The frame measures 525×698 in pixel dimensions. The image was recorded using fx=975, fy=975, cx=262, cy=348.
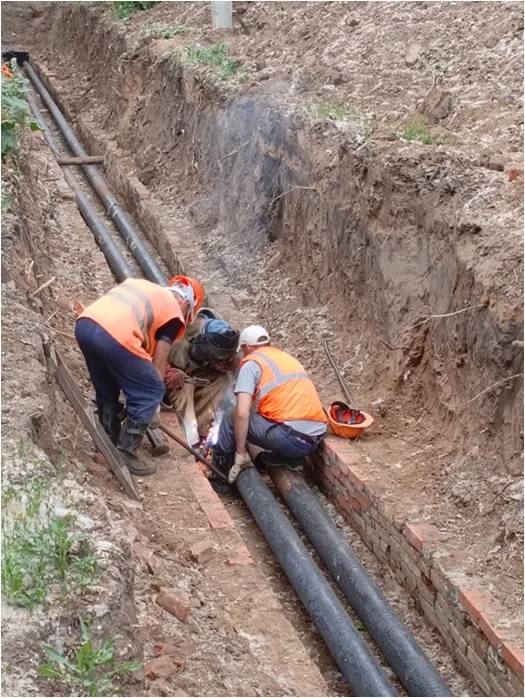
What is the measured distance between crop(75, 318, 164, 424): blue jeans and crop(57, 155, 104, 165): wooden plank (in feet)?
23.2

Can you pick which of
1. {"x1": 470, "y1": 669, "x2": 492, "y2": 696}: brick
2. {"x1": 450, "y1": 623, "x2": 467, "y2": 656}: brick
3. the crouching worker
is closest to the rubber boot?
the crouching worker

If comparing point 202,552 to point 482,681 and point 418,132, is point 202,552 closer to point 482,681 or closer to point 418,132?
point 482,681

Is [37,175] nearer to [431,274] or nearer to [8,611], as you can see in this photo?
[431,274]

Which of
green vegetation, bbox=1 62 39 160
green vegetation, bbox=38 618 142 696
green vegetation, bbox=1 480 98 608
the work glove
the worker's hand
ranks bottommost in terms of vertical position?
the work glove

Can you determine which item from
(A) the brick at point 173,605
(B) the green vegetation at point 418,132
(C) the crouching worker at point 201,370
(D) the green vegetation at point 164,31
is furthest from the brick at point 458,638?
(D) the green vegetation at point 164,31

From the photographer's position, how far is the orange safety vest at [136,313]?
595 cm

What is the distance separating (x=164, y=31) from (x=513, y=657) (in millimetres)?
10394

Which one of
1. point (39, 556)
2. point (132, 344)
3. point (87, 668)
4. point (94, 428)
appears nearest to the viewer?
point (87, 668)

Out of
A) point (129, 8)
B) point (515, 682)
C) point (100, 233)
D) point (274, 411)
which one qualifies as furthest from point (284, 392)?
point (129, 8)

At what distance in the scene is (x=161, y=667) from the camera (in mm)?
4031

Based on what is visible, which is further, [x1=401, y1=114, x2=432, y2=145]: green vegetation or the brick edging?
[x1=401, y1=114, x2=432, y2=145]: green vegetation

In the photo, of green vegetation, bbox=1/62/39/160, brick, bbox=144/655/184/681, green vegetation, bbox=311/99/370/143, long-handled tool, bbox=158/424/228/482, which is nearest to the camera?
brick, bbox=144/655/184/681

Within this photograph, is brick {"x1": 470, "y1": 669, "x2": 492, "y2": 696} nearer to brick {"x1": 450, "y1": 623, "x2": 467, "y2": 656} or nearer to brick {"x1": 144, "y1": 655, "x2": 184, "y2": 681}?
brick {"x1": 450, "y1": 623, "x2": 467, "y2": 656}

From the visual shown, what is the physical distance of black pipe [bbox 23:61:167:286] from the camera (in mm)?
9836
